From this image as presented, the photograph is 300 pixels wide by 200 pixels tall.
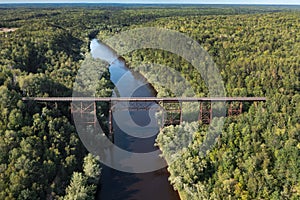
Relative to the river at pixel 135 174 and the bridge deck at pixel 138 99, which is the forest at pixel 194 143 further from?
the river at pixel 135 174

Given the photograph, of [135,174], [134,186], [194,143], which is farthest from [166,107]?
[134,186]

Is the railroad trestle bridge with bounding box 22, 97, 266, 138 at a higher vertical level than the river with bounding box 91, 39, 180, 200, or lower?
higher

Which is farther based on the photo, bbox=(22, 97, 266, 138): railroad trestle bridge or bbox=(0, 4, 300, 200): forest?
bbox=(22, 97, 266, 138): railroad trestle bridge

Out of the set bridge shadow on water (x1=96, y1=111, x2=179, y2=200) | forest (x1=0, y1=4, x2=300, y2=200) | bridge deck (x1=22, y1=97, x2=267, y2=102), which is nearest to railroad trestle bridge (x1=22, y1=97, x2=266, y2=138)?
bridge deck (x1=22, y1=97, x2=267, y2=102)

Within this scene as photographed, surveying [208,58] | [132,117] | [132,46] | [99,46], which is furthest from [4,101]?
[99,46]

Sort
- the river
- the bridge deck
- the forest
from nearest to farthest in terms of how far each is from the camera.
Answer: the forest
the river
the bridge deck

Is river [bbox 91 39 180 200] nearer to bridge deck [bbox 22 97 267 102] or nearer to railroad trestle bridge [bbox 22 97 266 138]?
railroad trestle bridge [bbox 22 97 266 138]

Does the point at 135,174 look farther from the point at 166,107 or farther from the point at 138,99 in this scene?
the point at 166,107

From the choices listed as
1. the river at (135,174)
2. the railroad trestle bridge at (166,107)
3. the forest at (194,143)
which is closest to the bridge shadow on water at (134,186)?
the river at (135,174)

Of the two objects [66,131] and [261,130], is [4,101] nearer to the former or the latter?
[66,131]

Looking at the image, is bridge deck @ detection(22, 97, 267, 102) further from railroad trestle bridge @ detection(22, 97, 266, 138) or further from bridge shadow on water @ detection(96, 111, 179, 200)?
bridge shadow on water @ detection(96, 111, 179, 200)

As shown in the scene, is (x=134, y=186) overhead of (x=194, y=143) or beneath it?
beneath

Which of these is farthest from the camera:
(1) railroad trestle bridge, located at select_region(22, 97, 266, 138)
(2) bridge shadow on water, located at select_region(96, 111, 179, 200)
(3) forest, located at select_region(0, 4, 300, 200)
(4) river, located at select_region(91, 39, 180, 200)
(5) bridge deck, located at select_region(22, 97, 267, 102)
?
(1) railroad trestle bridge, located at select_region(22, 97, 266, 138)
